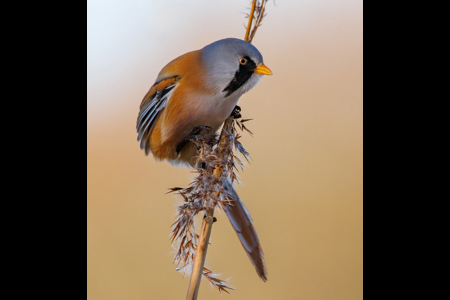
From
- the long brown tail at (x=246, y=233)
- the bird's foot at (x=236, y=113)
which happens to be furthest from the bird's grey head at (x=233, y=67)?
the long brown tail at (x=246, y=233)

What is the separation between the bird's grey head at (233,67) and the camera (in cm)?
110

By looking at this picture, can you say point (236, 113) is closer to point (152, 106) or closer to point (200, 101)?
point (200, 101)

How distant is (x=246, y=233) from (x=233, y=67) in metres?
0.52

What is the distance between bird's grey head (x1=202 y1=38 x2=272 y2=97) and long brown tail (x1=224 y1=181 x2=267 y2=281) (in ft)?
1.10

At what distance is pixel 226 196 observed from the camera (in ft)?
3.44

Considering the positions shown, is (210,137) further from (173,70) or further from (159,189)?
(159,189)

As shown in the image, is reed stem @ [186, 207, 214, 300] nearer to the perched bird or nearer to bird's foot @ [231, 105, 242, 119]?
the perched bird

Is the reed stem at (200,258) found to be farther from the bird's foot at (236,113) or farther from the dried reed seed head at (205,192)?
the bird's foot at (236,113)

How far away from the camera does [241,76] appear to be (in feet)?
3.67

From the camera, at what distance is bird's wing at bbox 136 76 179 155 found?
49.5 inches

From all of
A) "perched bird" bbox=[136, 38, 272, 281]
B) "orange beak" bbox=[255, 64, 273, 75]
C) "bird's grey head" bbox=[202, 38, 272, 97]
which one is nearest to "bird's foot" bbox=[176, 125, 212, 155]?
"perched bird" bbox=[136, 38, 272, 281]

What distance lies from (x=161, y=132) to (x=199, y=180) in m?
0.28

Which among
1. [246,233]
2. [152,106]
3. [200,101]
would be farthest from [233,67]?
[246,233]

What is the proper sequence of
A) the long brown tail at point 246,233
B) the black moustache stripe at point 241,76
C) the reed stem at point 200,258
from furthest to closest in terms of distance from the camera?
the long brown tail at point 246,233, the black moustache stripe at point 241,76, the reed stem at point 200,258
